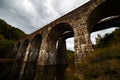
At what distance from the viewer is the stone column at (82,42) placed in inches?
233

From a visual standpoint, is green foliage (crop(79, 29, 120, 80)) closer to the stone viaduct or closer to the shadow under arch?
the stone viaduct

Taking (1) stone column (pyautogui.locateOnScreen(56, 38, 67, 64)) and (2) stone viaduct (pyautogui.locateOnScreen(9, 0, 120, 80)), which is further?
(1) stone column (pyautogui.locateOnScreen(56, 38, 67, 64))

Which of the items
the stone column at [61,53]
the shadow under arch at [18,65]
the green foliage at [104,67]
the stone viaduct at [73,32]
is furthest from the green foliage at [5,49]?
the green foliage at [104,67]

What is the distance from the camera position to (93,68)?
3.69m

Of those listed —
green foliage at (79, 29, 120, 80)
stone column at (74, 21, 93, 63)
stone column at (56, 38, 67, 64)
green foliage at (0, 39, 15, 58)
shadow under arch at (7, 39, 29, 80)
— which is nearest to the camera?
green foliage at (79, 29, 120, 80)

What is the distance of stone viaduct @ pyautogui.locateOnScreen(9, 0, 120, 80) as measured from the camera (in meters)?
6.25

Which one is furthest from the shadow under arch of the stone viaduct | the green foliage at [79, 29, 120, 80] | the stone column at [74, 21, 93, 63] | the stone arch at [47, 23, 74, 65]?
the green foliage at [79, 29, 120, 80]

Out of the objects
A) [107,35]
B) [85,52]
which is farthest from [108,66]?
[107,35]

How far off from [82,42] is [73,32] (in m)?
3.53

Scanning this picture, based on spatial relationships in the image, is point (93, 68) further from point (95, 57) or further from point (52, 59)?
point (52, 59)

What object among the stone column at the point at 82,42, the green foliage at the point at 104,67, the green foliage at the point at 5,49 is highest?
the green foliage at the point at 5,49

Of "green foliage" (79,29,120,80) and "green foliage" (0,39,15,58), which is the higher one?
"green foliage" (0,39,15,58)

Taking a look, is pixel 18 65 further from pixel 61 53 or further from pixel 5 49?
pixel 5 49

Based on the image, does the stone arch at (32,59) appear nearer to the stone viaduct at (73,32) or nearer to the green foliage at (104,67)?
the stone viaduct at (73,32)
